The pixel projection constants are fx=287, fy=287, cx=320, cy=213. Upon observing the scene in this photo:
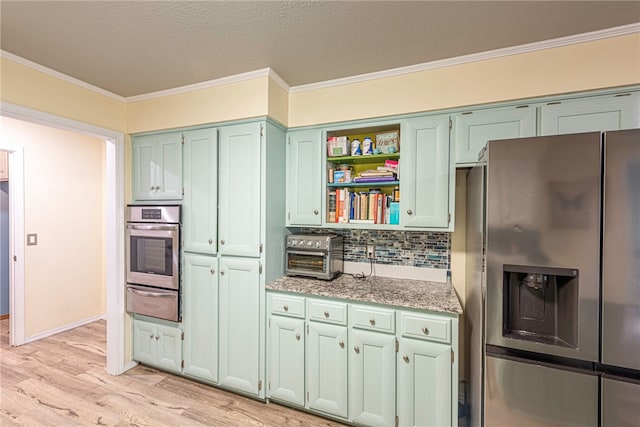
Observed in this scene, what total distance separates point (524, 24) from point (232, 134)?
1971 millimetres

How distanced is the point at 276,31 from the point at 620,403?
93.3 inches

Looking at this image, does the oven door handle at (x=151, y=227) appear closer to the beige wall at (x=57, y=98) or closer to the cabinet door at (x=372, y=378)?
the beige wall at (x=57, y=98)

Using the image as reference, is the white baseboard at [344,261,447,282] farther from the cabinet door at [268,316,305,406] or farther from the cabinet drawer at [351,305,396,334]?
the cabinet door at [268,316,305,406]

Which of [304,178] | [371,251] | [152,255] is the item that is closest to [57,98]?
[152,255]

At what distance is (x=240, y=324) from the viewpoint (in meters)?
2.21

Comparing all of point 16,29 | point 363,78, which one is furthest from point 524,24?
point 16,29

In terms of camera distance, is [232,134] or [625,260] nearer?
[625,260]

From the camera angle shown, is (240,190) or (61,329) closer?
(240,190)

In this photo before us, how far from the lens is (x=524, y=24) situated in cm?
158

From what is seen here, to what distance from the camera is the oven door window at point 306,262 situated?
2258 mm

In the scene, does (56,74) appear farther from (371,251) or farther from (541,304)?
(541,304)

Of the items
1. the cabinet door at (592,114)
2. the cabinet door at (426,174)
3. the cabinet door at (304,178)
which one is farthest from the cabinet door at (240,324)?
the cabinet door at (592,114)

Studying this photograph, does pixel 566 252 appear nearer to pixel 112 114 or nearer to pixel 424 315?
pixel 424 315

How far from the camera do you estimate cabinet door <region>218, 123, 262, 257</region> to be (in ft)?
7.10
